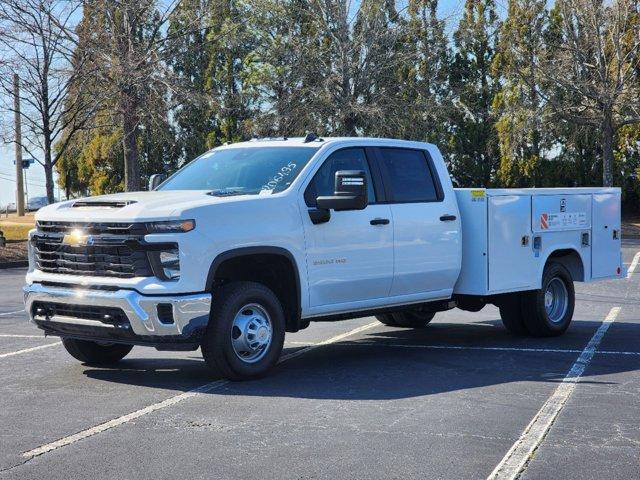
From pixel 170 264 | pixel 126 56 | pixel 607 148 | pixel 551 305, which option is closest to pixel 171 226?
pixel 170 264

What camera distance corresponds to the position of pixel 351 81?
34156 millimetres

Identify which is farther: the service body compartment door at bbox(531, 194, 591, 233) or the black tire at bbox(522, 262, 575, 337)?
the black tire at bbox(522, 262, 575, 337)

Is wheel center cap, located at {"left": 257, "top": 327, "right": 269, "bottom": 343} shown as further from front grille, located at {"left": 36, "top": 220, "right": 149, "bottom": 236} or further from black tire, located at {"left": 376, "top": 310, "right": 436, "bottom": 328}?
black tire, located at {"left": 376, "top": 310, "right": 436, "bottom": 328}

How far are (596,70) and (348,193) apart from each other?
29.3 metres

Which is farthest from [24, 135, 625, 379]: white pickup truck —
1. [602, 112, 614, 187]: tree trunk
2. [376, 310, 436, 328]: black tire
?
[602, 112, 614, 187]: tree trunk

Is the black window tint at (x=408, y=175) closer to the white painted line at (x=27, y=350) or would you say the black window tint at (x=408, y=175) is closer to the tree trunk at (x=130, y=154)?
the white painted line at (x=27, y=350)

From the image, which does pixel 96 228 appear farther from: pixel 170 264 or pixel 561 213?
pixel 561 213

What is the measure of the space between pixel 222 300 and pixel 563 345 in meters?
4.13

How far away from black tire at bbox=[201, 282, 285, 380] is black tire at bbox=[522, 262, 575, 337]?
11.6 ft

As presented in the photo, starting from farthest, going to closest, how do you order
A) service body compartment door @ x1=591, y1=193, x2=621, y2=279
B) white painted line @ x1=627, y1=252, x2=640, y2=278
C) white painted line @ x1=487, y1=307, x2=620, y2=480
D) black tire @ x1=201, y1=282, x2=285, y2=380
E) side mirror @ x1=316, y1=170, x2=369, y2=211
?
white painted line @ x1=627, y1=252, x2=640, y2=278 < service body compartment door @ x1=591, y1=193, x2=621, y2=279 < side mirror @ x1=316, y1=170, x2=369, y2=211 < black tire @ x1=201, y1=282, x2=285, y2=380 < white painted line @ x1=487, y1=307, x2=620, y2=480

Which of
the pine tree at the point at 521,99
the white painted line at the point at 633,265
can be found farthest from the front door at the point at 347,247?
the pine tree at the point at 521,99

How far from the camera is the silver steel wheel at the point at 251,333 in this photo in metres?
8.16

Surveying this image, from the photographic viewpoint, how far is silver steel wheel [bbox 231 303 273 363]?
26.8ft

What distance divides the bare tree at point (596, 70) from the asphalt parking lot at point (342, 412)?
25740mm
